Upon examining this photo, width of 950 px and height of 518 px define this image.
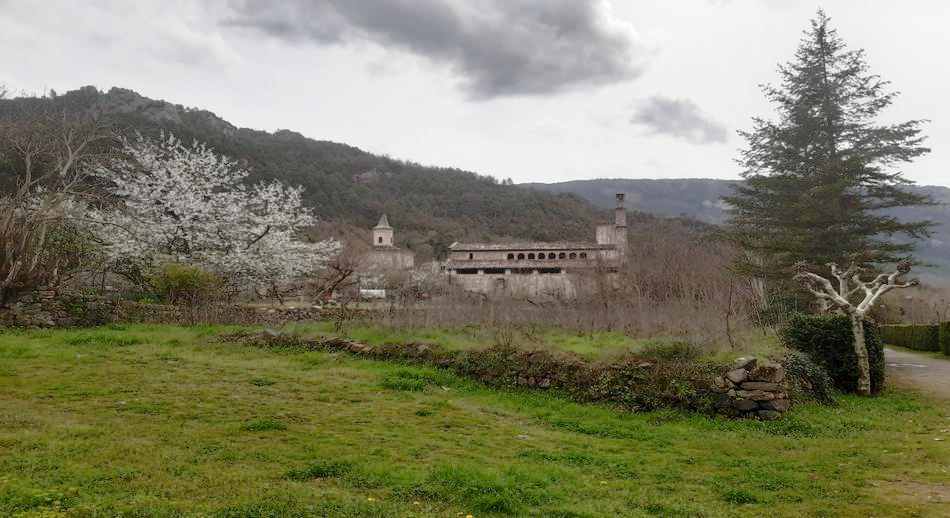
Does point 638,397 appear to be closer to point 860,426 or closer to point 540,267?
point 860,426

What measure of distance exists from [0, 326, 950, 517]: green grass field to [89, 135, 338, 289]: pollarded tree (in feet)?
36.4

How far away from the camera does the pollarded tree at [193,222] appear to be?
21.1m

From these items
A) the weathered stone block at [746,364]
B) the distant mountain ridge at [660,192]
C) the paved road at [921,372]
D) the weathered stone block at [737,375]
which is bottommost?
the paved road at [921,372]

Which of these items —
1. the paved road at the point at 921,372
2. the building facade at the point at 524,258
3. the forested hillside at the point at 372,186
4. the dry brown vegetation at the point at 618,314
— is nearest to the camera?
the paved road at the point at 921,372

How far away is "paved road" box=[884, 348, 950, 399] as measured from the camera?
12.5 metres

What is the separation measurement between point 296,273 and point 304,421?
18.3 m

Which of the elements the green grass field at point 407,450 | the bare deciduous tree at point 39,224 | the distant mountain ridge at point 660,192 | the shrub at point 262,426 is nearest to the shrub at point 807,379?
the green grass field at point 407,450

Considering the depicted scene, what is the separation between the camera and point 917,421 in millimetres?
9156

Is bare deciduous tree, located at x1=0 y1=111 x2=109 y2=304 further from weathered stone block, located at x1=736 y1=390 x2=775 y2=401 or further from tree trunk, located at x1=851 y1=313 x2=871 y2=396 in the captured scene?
tree trunk, located at x1=851 y1=313 x2=871 y2=396

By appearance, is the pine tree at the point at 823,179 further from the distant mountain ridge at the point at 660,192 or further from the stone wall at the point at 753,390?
the distant mountain ridge at the point at 660,192

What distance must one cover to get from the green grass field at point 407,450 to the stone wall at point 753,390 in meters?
0.30

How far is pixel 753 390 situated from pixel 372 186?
92.6 m

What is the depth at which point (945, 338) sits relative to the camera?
20.4 m

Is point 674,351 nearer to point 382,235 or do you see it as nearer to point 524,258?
point 524,258
